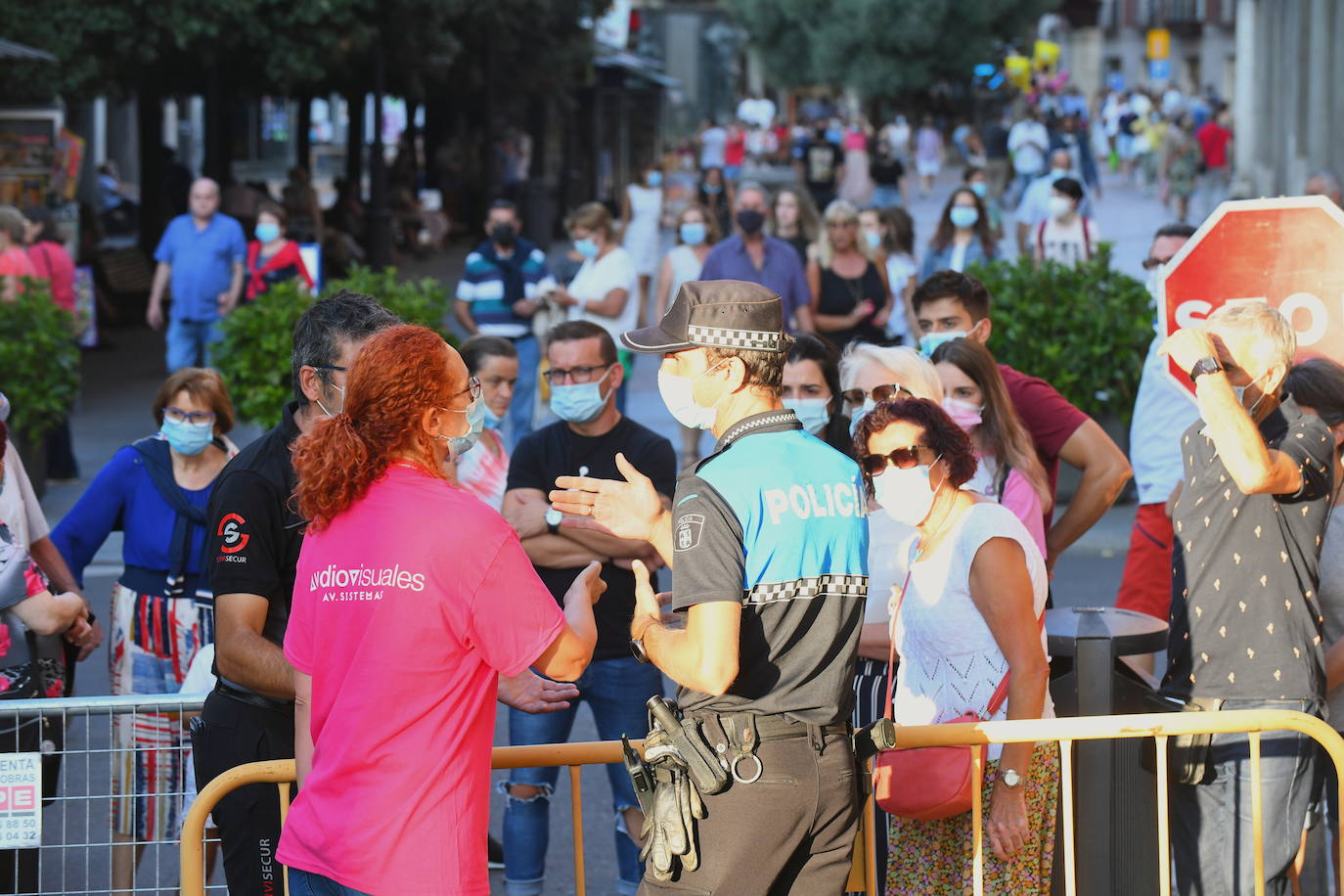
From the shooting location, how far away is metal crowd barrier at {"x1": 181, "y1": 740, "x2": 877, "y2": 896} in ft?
12.0

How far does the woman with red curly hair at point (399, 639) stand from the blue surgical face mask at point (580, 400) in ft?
7.29

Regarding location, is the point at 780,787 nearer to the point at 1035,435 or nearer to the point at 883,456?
the point at 883,456

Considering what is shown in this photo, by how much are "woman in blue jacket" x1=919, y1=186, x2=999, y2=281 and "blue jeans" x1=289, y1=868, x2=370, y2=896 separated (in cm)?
1001

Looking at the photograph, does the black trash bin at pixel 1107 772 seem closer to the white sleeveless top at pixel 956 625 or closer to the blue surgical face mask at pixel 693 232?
the white sleeveless top at pixel 956 625

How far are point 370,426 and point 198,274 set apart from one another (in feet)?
34.1

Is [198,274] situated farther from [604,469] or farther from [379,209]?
[379,209]

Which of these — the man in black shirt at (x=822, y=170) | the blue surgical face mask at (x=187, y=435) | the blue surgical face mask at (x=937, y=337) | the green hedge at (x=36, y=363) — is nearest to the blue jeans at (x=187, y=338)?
the green hedge at (x=36, y=363)

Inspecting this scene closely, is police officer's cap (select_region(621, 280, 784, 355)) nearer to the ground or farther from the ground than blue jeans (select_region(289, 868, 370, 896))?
farther from the ground

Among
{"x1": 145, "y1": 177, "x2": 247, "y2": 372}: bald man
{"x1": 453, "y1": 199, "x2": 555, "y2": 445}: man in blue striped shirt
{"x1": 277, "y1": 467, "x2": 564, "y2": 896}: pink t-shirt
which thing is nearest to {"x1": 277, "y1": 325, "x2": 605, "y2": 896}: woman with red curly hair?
{"x1": 277, "y1": 467, "x2": 564, "y2": 896}: pink t-shirt

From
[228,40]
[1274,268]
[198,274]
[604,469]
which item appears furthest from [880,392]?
[228,40]

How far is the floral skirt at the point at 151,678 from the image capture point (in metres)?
4.91

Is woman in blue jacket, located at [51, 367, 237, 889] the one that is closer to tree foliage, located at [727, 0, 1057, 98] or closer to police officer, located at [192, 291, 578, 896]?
police officer, located at [192, 291, 578, 896]

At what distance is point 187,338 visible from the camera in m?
13.3

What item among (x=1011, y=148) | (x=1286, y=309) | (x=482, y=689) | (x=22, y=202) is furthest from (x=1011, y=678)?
(x=1011, y=148)
